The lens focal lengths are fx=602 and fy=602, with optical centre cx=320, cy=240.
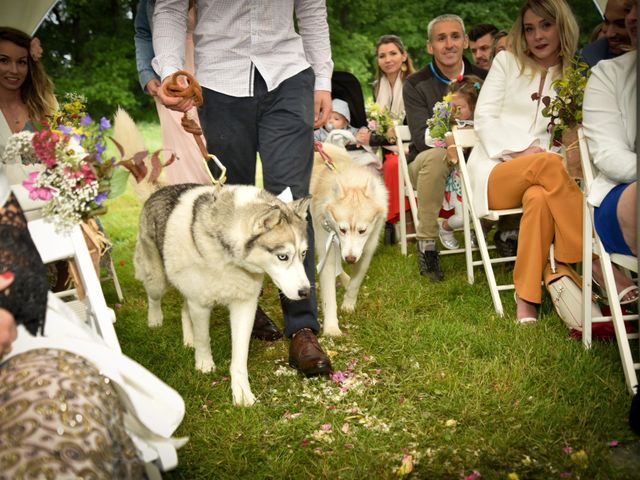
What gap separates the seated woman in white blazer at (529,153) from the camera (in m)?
3.74

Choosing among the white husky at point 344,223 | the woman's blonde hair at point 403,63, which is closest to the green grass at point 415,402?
the white husky at point 344,223

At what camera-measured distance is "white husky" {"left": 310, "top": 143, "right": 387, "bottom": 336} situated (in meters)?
4.18

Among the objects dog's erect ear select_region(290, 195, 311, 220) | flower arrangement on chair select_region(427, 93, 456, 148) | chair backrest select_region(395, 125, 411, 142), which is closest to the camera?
dog's erect ear select_region(290, 195, 311, 220)

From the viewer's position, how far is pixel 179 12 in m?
3.21

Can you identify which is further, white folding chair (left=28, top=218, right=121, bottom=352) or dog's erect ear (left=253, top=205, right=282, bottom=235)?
dog's erect ear (left=253, top=205, right=282, bottom=235)

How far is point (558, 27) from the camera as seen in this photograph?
4273 mm

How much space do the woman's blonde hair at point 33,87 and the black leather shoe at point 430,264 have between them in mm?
3148

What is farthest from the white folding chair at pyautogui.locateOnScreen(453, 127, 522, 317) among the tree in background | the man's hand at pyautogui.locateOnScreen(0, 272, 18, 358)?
the tree in background

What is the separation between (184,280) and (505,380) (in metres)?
1.76

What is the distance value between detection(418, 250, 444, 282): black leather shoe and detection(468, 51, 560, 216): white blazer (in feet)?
3.24

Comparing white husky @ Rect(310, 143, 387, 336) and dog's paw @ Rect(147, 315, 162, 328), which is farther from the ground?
white husky @ Rect(310, 143, 387, 336)

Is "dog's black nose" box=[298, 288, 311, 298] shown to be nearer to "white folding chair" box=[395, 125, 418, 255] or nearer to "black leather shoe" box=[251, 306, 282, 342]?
"black leather shoe" box=[251, 306, 282, 342]

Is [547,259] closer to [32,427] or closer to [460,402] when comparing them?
[460,402]

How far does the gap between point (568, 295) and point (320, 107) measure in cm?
186
